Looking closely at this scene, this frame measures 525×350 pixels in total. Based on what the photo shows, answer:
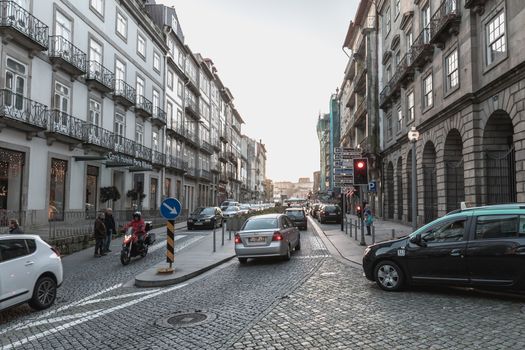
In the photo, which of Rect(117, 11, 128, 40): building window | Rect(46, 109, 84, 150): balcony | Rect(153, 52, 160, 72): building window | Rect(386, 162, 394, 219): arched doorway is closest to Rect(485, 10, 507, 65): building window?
Rect(386, 162, 394, 219): arched doorway

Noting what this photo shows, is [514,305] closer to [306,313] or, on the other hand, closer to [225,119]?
[306,313]

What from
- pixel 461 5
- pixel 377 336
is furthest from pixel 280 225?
pixel 461 5

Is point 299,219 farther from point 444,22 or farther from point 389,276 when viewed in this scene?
point 389,276

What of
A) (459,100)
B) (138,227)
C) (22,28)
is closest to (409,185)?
(459,100)

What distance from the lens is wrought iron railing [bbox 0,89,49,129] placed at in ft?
56.6

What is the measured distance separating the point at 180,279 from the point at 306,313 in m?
4.62

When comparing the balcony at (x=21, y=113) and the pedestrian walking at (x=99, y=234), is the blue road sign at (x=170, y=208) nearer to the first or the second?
the pedestrian walking at (x=99, y=234)

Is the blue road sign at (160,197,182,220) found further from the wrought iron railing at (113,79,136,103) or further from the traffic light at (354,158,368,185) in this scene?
the wrought iron railing at (113,79,136,103)

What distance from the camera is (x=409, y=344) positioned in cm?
524

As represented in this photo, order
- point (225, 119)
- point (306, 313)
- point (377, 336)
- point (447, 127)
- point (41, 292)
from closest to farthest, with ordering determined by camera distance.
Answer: point (377, 336) < point (306, 313) < point (41, 292) < point (447, 127) < point (225, 119)

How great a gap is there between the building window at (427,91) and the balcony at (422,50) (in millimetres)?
874

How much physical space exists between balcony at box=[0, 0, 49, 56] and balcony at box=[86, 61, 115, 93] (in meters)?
4.33

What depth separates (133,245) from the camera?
14.1 m

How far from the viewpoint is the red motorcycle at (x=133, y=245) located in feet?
44.4
